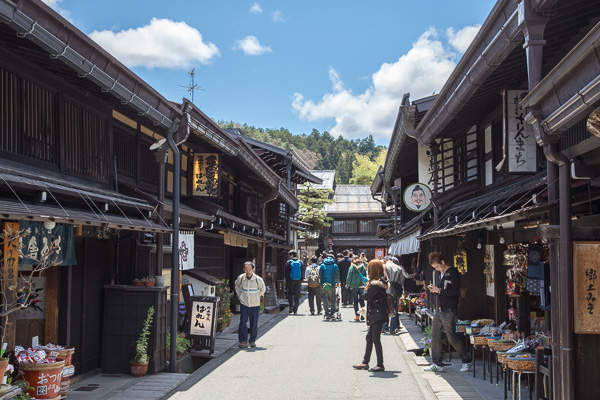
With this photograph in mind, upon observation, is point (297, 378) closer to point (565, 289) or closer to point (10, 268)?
point (10, 268)

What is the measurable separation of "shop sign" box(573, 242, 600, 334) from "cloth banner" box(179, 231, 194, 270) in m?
→ 9.42

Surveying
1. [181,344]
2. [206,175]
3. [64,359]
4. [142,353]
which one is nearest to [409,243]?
[206,175]

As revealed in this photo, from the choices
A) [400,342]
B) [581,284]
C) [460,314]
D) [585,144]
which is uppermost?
[585,144]

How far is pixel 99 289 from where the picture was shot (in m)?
11.5

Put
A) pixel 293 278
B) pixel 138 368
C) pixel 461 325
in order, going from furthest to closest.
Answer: pixel 293 278 < pixel 461 325 < pixel 138 368

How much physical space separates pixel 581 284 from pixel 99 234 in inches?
309

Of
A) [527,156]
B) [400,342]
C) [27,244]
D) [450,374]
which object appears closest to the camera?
[27,244]

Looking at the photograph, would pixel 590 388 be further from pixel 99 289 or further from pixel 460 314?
pixel 99 289

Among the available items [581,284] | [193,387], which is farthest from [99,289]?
[581,284]

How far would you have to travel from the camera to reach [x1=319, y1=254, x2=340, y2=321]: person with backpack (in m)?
21.2

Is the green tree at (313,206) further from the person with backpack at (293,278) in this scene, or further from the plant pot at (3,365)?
the plant pot at (3,365)

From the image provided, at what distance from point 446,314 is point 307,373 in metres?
2.82

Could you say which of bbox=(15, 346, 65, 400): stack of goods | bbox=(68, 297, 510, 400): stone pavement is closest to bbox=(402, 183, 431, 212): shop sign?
bbox=(68, 297, 510, 400): stone pavement

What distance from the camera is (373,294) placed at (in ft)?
38.7
